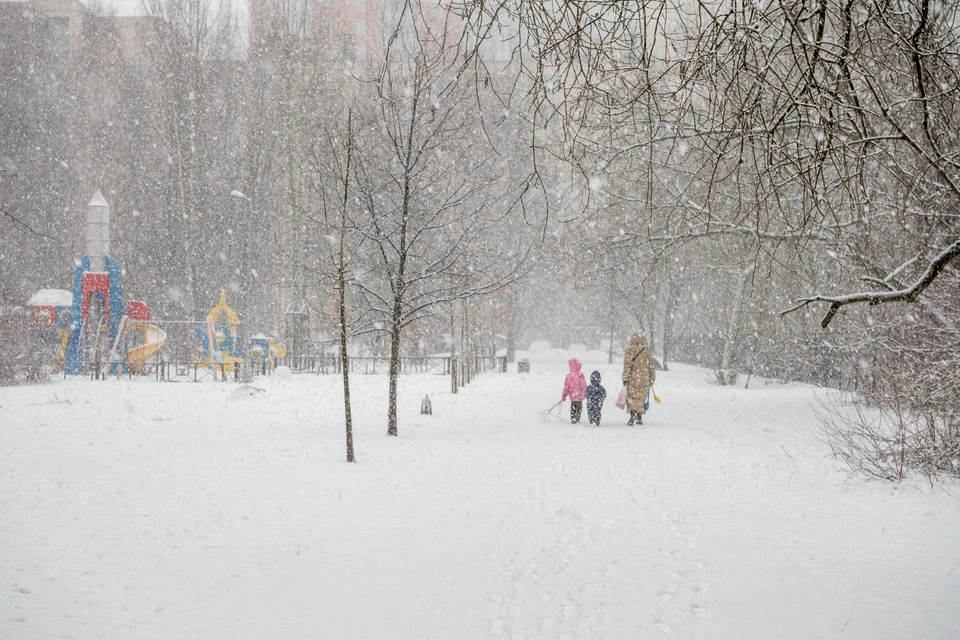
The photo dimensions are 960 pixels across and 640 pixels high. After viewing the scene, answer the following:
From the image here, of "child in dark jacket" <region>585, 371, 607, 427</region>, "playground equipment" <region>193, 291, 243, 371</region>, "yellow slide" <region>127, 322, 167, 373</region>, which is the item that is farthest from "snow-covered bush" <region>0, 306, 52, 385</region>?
"child in dark jacket" <region>585, 371, 607, 427</region>

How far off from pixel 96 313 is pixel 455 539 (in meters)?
23.4

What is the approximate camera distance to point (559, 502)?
7.63 m

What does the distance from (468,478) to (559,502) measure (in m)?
1.50

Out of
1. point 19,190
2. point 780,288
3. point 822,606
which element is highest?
point 19,190

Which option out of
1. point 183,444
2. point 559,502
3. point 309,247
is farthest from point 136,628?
point 309,247

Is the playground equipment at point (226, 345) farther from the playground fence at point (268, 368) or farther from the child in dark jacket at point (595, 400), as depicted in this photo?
the child in dark jacket at point (595, 400)

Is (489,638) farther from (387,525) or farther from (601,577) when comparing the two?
(387,525)

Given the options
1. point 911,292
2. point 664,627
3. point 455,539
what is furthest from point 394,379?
point 911,292

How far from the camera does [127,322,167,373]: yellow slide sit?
23734mm

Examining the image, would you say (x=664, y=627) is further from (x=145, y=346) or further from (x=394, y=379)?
(x=145, y=346)

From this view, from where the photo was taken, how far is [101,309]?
2505cm

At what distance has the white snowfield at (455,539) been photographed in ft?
14.8

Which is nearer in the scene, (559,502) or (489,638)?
(489,638)

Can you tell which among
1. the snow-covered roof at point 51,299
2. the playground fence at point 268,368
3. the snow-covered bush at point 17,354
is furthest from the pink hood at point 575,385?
the snow-covered roof at point 51,299
